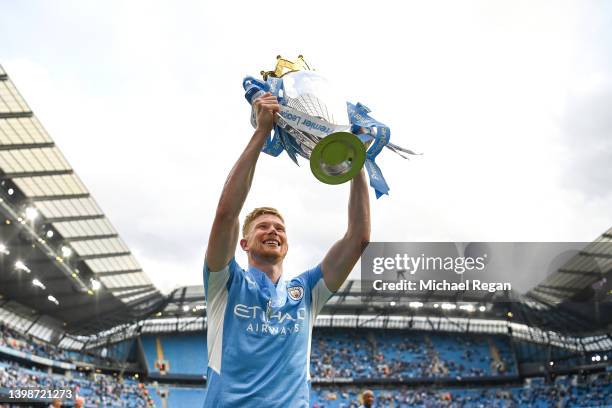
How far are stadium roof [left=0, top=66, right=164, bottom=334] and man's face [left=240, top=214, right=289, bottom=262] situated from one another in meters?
21.5

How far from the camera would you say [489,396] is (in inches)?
1732

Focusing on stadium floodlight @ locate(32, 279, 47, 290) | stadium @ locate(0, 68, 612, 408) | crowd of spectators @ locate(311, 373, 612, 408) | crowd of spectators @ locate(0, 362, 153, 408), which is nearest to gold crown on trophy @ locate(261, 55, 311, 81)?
stadium @ locate(0, 68, 612, 408)

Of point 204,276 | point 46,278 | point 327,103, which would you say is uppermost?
point 46,278

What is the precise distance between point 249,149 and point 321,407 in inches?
1703

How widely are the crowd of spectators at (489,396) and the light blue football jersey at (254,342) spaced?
41.0m

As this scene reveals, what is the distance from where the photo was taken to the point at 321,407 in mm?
42750

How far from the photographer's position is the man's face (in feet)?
8.84

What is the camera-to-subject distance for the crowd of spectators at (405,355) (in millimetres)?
46750

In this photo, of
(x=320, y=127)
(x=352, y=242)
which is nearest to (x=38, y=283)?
(x=352, y=242)

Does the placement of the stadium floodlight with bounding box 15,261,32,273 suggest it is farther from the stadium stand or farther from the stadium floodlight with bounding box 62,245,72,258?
the stadium stand

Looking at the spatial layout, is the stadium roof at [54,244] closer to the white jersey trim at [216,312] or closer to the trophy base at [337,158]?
the white jersey trim at [216,312]

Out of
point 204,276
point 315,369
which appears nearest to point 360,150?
point 204,276

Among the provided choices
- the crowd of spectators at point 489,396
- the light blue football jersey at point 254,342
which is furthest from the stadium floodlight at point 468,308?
the light blue football jersey at point 254,342

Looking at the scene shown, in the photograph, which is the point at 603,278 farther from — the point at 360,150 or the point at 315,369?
the point at 360,150
